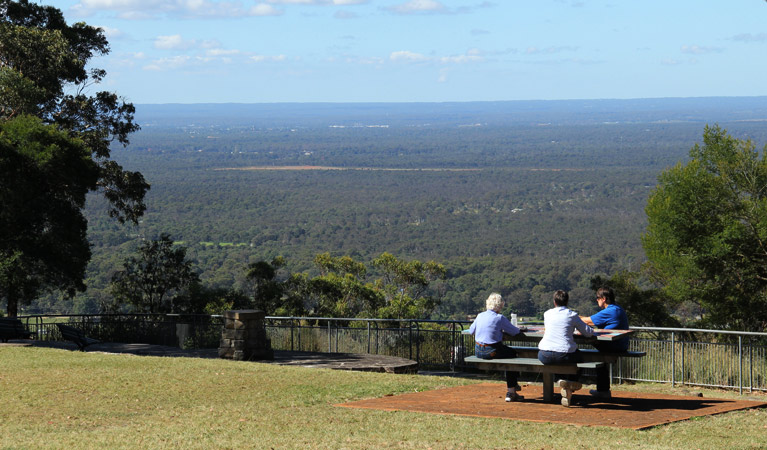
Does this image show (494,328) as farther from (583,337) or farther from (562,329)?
(583,337)

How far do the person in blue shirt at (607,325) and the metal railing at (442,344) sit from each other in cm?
279

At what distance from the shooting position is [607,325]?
11242mm

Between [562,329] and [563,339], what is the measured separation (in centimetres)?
11

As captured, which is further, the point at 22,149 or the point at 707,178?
the point at 707,178

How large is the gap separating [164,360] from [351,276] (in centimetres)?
2843

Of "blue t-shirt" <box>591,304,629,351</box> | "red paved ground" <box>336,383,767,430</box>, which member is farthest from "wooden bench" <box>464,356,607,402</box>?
"blue t-shirt" <box>591,304,629,351</box>

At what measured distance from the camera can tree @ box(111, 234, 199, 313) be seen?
1406 inches

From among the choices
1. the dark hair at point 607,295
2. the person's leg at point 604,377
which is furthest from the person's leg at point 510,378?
the dark hair at point 607,295

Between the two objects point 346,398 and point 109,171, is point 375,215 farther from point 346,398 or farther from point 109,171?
point 346,398

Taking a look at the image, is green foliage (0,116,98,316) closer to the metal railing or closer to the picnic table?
the metal railing

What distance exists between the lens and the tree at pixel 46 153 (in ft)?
79.8

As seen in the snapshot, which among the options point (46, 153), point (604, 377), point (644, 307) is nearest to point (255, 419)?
point (604, 377)

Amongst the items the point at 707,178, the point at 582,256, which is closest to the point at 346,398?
the point at 707,178

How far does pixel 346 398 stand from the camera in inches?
454
